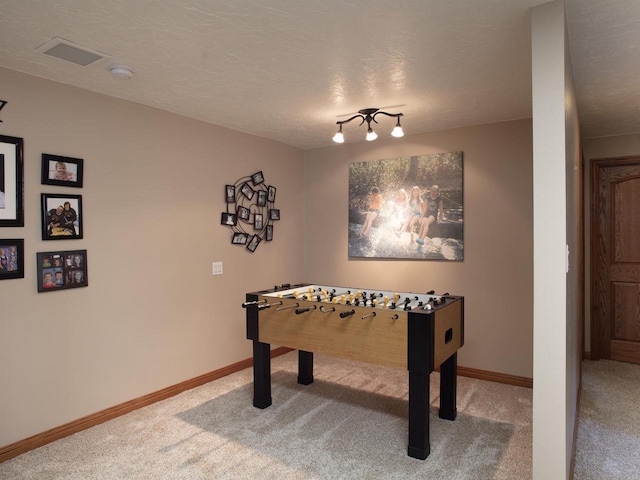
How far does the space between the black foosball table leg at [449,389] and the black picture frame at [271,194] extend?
2.48 m

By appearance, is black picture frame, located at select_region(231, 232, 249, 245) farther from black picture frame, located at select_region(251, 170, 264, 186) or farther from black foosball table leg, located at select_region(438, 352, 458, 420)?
black foosball table leg, located at select_region(438, 352, 458, 420)

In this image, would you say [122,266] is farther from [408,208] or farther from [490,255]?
[490,255]

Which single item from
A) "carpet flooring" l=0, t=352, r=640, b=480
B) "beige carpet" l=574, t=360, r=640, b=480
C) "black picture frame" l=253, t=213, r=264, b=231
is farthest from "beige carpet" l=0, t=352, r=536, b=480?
"black picture frame" l=253, t=213, r=264, b=231

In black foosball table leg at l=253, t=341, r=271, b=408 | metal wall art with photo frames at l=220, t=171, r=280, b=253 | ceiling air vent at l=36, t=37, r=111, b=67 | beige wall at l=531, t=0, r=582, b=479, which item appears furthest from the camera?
metal wall art with photo frames at l=220, t=171, r=280, b=253

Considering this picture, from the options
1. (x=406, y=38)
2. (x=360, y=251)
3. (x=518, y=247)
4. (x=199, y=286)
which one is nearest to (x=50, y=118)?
(x=199, y=286)

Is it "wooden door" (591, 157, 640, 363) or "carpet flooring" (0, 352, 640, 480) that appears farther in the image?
"wooden door" (591, 157, 640, 363)

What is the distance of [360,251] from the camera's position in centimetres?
456

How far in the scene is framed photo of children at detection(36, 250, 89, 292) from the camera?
2.67 metres

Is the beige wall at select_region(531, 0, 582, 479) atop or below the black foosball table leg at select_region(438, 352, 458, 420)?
atop

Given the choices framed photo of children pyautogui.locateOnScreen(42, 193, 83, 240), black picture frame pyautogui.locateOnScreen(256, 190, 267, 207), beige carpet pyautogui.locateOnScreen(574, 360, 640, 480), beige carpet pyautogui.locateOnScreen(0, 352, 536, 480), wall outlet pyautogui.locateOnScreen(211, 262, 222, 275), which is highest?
black picture frame pyautogui.locateOnScreen(256, 190, 267, 207)

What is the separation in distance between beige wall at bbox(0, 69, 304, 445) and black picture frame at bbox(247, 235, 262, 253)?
74mm

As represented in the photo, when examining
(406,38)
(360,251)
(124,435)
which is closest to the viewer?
(406,38)

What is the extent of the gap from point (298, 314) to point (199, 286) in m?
1.26

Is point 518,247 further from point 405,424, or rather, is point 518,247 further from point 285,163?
point 285,163
